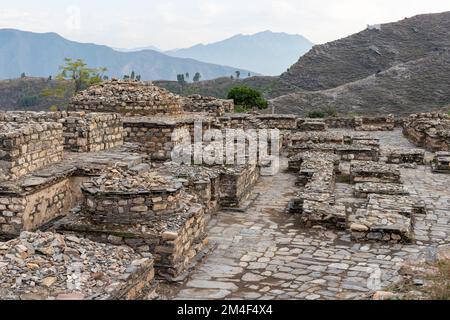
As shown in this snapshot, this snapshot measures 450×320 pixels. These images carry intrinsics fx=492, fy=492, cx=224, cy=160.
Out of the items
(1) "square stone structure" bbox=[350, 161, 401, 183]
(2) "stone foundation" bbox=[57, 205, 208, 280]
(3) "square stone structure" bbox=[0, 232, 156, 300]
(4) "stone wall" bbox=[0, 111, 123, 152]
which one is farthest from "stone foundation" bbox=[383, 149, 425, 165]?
(3) "square stone structure" bbox=[0, 232, 156, 300]

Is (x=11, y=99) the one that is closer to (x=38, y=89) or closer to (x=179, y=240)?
(x=38, y=89)

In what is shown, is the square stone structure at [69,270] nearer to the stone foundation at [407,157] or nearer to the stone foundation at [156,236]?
the stone foundation at [156,236]

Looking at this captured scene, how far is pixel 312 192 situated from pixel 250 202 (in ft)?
4.25

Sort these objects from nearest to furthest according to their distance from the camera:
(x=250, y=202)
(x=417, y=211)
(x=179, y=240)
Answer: (x=179, y=240) < (x=417, y=211) < (x=250, y=202)

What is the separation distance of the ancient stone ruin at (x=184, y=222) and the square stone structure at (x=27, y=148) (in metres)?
0.02

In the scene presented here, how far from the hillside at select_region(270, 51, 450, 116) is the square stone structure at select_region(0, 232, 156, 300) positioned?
148ft

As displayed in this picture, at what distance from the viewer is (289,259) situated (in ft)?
22.7

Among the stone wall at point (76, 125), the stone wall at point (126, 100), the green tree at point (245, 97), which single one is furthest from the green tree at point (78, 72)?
the stone wall at point (76, 125)

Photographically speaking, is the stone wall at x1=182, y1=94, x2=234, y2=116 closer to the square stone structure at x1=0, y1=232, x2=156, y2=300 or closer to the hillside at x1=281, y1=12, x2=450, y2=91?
the square stone structure at x1=0, y1=232, x2=156, y2=300

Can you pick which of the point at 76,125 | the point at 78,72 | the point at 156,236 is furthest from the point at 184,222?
the point at 78,72

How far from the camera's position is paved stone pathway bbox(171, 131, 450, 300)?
231 inches

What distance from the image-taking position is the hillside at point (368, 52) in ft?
235
